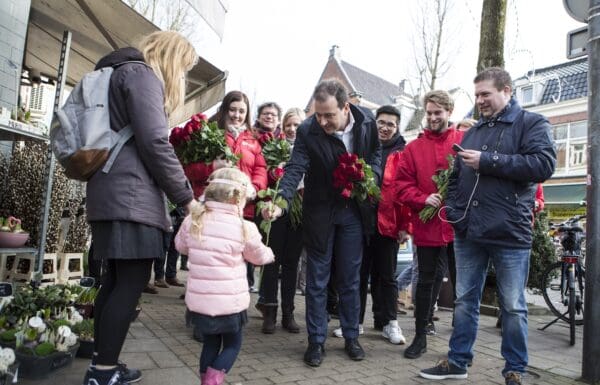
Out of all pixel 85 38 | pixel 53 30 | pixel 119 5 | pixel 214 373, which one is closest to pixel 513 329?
pixel 214 373

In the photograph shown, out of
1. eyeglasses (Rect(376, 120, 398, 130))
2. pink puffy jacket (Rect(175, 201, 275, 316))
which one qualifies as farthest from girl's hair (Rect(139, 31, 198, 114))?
eyeglasses (Rect(376, 120, 398, 130))

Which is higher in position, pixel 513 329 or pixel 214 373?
pixel 513 329

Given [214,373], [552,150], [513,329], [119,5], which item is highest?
[119,5]

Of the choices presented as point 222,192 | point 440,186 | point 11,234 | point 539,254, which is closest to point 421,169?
point 440,186

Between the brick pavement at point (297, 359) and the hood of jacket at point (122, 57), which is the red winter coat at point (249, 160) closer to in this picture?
the brick pavement at point (297, 359)

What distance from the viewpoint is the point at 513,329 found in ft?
10.2

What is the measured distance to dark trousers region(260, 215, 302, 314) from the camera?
4566 millimetres

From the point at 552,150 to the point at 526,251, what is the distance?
689 mm

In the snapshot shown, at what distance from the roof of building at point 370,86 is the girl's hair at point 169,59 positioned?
126 ft

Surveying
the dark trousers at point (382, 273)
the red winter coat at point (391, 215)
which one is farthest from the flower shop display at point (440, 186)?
the dark trousers at point (382, 273)

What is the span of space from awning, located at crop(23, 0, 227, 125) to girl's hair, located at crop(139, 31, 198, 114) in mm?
826

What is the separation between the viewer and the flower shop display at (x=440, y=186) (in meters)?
3.80

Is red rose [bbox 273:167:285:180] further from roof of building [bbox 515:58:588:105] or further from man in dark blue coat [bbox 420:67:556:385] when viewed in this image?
roof of building [bbox 515:58:588:105]

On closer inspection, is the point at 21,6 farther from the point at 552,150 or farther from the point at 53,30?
the point at 552,150
